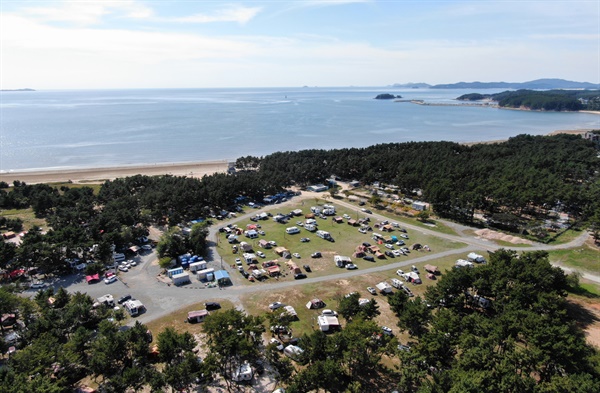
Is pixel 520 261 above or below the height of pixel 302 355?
above

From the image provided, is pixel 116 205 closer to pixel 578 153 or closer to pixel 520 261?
pixel 520 261

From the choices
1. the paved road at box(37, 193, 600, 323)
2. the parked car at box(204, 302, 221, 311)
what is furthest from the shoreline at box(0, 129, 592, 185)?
the parked car at box(204, 302, 221, 311)

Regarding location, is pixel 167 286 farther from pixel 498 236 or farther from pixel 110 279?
pixel 498 236

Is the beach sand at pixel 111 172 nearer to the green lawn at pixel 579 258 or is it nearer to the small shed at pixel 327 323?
the small shed at pixel 327 323

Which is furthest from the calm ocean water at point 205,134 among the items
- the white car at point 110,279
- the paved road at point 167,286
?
the white car at point 110,279

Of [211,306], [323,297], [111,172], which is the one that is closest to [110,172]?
[111,172]

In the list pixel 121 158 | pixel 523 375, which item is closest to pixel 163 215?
pixel 523 375
